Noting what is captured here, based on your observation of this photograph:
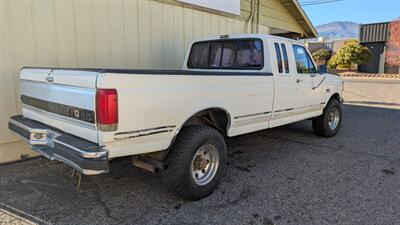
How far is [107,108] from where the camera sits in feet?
9.07

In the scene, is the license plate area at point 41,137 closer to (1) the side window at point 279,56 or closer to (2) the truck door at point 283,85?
(2) the truck door at point 283,85

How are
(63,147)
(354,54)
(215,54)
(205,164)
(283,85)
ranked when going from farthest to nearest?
(354,54) → (215,54) → (283,85) → (205,164) → (63,147)

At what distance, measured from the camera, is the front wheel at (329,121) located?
6.59 meters

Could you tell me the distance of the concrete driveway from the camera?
3365 mm

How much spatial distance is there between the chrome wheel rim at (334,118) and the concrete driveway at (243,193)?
111 cm

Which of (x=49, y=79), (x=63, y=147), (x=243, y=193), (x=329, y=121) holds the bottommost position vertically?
(x=243, y=193)

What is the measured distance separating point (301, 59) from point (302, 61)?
0.15 feet

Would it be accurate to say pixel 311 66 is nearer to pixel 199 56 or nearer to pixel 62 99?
pixel 199 56

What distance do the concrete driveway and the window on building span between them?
4.85ft

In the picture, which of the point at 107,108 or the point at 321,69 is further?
the point at 321,69

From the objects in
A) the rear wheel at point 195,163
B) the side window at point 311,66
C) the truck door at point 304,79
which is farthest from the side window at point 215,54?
the rear wheel at point 195,163

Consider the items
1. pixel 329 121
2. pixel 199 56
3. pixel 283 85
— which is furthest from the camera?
pixel 329 121

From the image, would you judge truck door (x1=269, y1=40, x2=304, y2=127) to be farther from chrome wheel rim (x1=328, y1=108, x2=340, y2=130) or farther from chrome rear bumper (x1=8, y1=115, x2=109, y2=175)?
chrome rear bumper (x1=8, y1=115, x2=109, y2=175)

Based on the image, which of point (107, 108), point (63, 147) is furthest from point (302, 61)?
point (63, 147)
